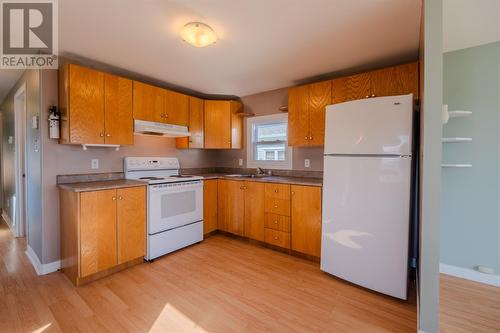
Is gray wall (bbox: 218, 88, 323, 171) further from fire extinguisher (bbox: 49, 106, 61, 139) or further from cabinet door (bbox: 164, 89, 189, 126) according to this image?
fire extinguisher (bbox: 49, 106, 61, 139)

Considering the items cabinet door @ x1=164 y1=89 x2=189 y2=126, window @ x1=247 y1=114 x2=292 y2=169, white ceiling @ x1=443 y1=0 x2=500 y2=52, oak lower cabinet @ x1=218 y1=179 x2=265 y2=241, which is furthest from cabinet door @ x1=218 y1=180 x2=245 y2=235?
white ceiling @ x1=443 y1=0 x2=500 y2=52

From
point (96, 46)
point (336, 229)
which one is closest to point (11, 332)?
point (96, 46)

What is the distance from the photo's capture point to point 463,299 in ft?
6.46

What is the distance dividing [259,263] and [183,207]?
121 cm

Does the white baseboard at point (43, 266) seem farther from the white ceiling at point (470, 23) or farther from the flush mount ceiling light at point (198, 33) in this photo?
the white ceiling at point (470, 23)

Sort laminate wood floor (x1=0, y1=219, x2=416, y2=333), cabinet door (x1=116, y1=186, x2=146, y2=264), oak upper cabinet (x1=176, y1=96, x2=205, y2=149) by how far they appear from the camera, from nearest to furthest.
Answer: laminate wood floor (x1=0, y1=219, x2=416, y2=333) < cabinet door (x1=116, y1=186, x2=146, y2=264) < oak upper cabinet (x1=176, y1=96, x2=205, y2=149)

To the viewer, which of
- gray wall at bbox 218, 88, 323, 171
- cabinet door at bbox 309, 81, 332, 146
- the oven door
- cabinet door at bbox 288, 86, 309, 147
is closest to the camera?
the oven door

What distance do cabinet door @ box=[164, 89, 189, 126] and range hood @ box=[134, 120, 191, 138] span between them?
0.08 metres

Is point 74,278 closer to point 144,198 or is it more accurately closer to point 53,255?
point 53,255

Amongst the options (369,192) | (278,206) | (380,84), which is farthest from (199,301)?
(380,84)

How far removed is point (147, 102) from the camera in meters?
2.91

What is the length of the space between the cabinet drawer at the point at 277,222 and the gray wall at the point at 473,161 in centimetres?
163

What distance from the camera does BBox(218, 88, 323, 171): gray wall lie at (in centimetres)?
321

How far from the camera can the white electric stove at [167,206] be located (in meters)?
2.66
